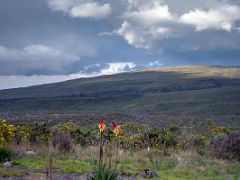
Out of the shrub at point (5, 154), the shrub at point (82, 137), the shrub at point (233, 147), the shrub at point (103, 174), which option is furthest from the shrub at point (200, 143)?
the shrub at point (103, 174)

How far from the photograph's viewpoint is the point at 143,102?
292 feet

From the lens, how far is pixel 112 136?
1781 cm

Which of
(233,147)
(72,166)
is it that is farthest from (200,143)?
(72,166)

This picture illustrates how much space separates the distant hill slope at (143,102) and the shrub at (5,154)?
32186 millimetres

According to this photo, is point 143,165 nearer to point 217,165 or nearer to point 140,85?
point 217,165

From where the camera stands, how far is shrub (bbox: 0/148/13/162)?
1203 cm

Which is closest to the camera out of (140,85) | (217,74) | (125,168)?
(125,168)

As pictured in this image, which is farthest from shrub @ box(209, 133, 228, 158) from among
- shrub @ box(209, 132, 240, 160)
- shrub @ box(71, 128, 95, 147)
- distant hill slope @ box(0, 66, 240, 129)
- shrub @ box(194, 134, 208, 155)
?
distant hill slope @ box(0, 66, 240, 129)

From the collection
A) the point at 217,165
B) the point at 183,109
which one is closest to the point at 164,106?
the point at 183,109

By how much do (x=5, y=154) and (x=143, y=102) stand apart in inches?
3046

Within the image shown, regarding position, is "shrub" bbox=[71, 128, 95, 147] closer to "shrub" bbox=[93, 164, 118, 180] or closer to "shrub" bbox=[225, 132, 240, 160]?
"shrub" bbox=[225, 132, 240, 160]

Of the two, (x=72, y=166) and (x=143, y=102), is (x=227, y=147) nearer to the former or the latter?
(x=72, y=166)

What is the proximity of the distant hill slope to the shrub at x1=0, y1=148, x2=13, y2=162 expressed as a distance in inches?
1267

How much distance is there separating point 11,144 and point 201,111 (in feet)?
191
